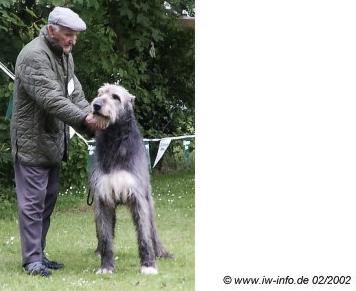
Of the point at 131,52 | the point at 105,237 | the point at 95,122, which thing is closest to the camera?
the point at 95,122

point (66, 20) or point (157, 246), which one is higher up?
point (66, 20)

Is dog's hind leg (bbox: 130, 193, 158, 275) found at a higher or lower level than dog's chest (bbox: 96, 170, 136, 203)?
lower

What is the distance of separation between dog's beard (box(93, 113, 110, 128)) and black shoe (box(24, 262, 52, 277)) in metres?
1.08

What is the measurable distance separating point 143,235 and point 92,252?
109cm

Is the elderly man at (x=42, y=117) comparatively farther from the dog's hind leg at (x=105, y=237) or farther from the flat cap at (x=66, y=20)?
the dog's hind leg at (x=105, y=237)

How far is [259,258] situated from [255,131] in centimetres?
44

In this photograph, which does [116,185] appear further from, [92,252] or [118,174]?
[92,252]

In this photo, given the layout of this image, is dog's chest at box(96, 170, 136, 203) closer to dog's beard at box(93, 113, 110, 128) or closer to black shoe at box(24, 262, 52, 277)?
dog's beard at box(93, 113, 110, 128)

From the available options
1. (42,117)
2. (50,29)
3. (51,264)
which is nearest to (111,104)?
(42,117)

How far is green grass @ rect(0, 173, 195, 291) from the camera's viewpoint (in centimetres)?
459

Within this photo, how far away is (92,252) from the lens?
5820 mm

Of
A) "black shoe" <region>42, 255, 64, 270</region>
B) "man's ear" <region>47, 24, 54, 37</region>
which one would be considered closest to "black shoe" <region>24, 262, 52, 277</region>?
"black shoe" <region>42, 255, 64, 270</region>

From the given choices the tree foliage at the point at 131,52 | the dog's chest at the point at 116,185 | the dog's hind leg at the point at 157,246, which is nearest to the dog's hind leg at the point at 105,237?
the dog's chest at the point at 116,185

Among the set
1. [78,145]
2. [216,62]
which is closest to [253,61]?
[216,62]
